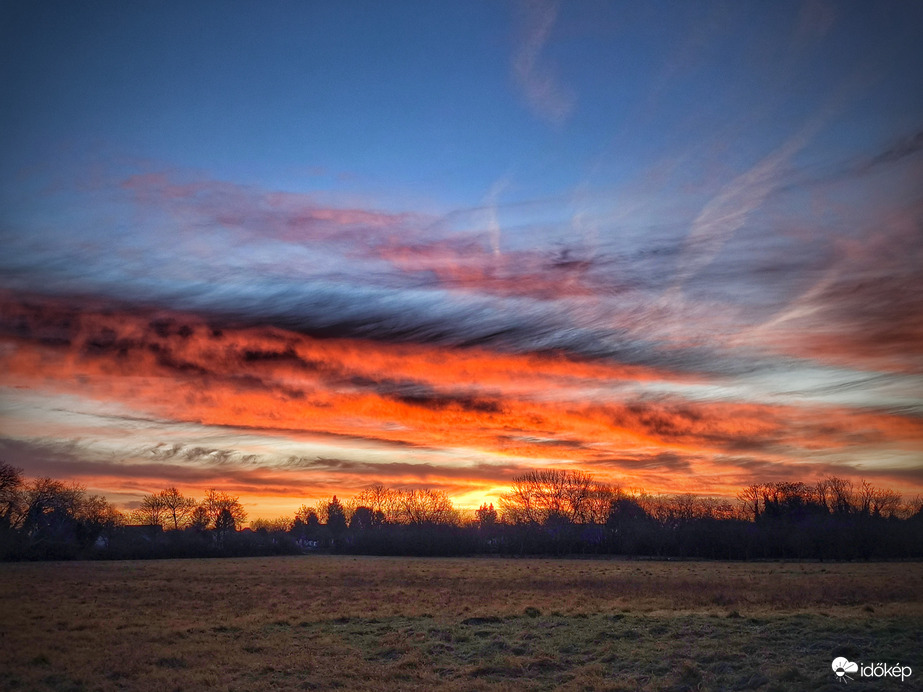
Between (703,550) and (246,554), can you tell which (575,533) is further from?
(246,554)

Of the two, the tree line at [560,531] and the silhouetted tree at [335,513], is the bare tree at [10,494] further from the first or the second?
the silhouetted tree at [335,513]

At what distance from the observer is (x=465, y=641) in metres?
20.3

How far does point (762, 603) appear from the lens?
→ 2766 cm

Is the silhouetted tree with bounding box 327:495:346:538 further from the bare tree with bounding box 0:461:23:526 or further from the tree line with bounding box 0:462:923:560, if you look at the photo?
the bare tree with bounding box 0:461:23:526

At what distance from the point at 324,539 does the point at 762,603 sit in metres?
118

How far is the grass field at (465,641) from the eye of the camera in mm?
15078

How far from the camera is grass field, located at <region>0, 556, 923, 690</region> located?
1508 centimetres

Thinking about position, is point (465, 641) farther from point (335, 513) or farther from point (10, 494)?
point (335, 513)

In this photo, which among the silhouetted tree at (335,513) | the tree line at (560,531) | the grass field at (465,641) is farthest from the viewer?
the silhouetted tree at (335,513)

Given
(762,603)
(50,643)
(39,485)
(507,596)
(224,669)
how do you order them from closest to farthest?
(224,669), (50,643), (762,603), (507,596), (39,485)

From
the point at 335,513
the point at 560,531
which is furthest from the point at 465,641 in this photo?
the point at 335,513

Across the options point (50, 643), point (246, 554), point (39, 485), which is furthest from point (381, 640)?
point (39, 485)

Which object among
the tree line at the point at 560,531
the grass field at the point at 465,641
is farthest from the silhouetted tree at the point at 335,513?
the grass field at the point at 465,641

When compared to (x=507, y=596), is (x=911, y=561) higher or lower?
lower
